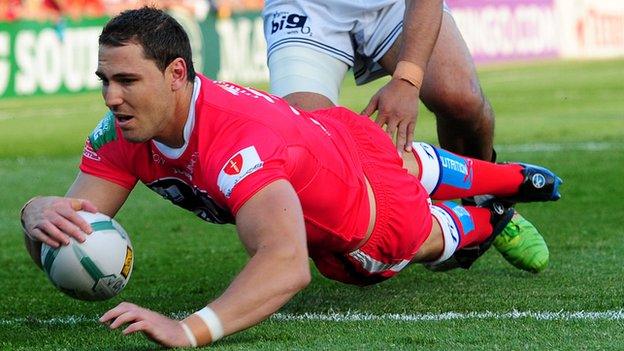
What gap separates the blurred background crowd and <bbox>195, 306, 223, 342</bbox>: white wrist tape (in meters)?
18.7

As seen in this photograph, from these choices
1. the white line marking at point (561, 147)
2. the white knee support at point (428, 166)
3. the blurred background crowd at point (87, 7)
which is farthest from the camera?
the blurred background crowd at point (87, 7)

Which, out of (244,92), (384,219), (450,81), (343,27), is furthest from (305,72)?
(244,92)

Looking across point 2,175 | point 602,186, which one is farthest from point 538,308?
point 2,175

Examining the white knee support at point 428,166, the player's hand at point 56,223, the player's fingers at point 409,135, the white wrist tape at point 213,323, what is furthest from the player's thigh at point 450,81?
the white wrist tape at point 213,323

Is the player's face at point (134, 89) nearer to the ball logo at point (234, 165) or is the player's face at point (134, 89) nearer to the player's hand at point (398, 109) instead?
the ball logo at point (234, 165)

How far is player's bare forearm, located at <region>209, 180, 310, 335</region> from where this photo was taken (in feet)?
13.8

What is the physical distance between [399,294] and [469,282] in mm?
413

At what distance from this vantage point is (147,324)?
160 inches

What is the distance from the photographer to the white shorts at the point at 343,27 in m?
6.49

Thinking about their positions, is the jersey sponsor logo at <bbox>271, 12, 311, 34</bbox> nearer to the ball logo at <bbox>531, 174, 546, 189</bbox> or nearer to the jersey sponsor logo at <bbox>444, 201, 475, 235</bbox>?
the jersey sponsor logo at <bbox>444, 201, 475, 235</bbox>

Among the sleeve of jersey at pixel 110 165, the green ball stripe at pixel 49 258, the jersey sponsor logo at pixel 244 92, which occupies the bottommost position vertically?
the green ball stripe at pixel 49 258

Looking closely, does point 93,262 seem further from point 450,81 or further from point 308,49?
point 450,81

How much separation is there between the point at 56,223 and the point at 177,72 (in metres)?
0.67

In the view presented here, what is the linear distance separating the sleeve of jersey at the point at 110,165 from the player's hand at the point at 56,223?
1.63ft
